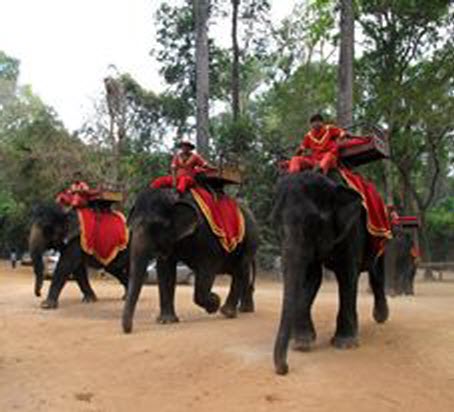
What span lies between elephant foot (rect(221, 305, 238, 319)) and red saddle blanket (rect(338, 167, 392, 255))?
10.2 ft

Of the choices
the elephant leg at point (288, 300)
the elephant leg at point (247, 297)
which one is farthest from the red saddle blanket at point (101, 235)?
the elephant leg at point (288, 300)

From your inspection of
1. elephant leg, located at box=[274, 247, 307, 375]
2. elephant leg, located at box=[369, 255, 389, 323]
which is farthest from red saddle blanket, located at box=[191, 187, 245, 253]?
elephant leg, located at box=[274, 247, 307, 375]

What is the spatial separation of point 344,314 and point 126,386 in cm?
281

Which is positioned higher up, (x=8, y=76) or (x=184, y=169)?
(x=8, y=76)

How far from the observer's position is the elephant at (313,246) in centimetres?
881

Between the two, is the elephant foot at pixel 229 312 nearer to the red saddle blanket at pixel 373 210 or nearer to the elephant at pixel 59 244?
the red saddle blanket at pixel 373 210

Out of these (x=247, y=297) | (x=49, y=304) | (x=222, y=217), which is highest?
(x=222, y=217)

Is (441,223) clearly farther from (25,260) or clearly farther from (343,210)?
(343,210)

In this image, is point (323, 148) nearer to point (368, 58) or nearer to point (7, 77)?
point (368, 58)

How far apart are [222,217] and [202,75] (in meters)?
14.5

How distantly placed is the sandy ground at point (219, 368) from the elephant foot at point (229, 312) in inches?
19.9

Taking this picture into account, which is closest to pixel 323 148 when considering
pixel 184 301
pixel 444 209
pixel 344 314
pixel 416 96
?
pixel 344 314

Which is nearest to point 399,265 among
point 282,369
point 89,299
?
point 89,299

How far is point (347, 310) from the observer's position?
9.69m
